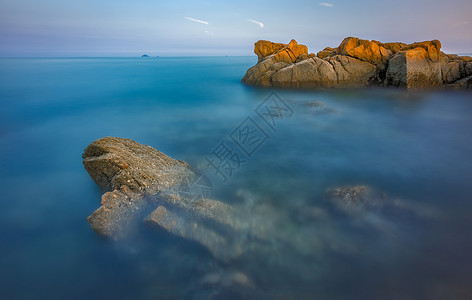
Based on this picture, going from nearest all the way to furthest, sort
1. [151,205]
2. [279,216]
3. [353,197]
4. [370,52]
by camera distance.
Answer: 1. [151,205]
2. [279,216]
3. [353,197]
4. [370,52]

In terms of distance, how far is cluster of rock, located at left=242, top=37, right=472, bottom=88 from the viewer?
812 inches

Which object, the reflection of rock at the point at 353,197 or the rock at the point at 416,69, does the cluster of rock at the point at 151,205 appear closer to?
the reflection of rock at the point at 353,197

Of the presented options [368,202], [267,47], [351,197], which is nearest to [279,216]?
[351,197]

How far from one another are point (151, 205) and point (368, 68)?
23634 mm

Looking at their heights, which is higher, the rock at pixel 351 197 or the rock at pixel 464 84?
the rock at pixel 464 84

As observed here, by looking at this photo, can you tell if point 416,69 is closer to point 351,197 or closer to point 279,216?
point 351,197

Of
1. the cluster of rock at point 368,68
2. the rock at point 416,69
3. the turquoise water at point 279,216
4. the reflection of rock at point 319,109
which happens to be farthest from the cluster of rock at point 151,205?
the rock at point 416,69

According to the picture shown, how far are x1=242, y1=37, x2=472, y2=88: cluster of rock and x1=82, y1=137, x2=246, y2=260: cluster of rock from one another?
63.7 ft

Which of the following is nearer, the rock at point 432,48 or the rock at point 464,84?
the rock at point 464,84

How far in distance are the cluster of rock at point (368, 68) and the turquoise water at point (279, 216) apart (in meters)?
9.54

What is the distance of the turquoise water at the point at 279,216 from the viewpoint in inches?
164

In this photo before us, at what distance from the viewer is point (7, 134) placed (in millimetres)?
10938

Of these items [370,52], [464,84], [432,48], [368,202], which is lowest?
[368,202]

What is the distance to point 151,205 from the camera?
17.5ft
